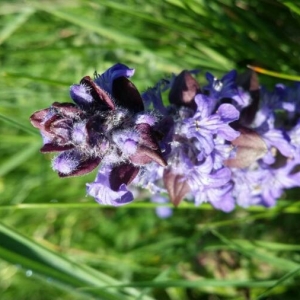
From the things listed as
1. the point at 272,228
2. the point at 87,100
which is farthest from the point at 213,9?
the point at 272,228

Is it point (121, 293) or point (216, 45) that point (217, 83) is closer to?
point (216, 45)

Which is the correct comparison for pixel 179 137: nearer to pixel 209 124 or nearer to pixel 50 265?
pixel 209 124

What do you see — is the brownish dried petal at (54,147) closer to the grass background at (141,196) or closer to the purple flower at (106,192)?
the purple flower at (106,192)

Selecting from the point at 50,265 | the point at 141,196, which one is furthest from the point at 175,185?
the point at 141,196

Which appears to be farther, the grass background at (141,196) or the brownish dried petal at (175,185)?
the grass background at (141,196)

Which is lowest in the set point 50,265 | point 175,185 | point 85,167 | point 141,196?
point 141,196

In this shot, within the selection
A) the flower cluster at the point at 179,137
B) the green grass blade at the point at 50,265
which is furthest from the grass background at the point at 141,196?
the flower cluster at the point at 179,137

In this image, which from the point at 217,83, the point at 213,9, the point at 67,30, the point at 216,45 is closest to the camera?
the point at 217,83
